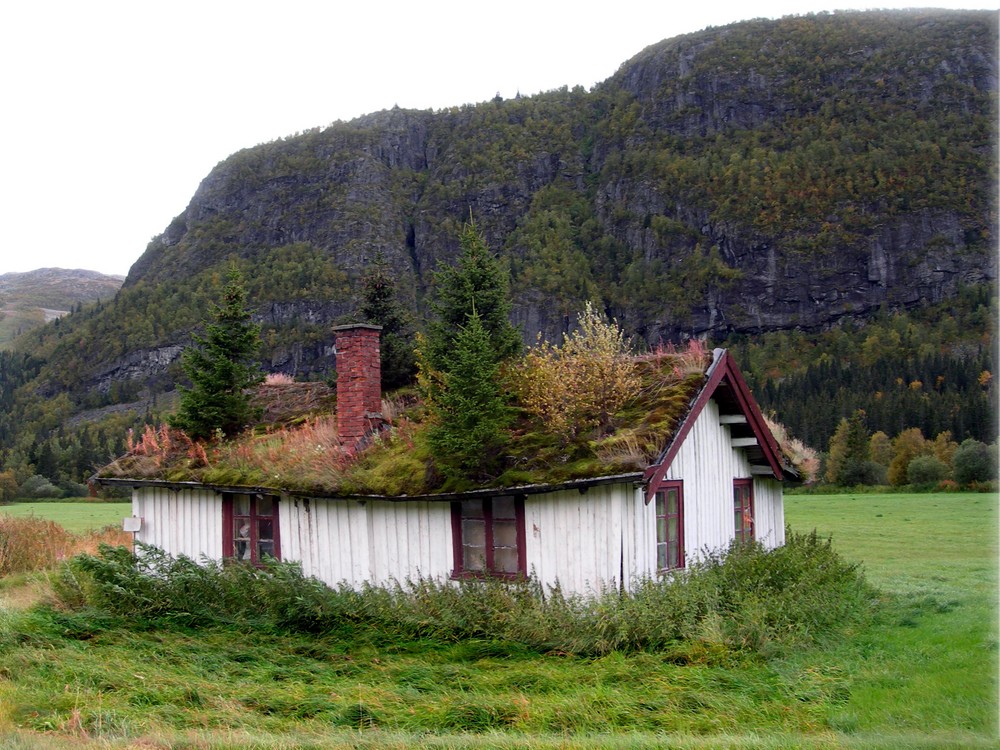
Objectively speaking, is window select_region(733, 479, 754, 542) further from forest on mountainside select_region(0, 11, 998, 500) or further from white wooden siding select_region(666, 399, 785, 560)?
forest on mountainside select_region(0, 11, 998, 500)

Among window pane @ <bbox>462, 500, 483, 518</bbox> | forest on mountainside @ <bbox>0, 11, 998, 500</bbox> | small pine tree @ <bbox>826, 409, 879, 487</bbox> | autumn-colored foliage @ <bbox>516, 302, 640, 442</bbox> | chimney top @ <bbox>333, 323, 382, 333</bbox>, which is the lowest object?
small pine tree @ <bbox>826, 409, 879, 487</bbox>

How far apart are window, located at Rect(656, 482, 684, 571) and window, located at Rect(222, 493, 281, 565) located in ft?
24.2

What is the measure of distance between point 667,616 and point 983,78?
209 meters

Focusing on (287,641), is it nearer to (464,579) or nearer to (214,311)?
(464,579)

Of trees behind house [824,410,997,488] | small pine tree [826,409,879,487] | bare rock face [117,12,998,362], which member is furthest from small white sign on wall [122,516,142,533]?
bare rock face [117,12,998,362]

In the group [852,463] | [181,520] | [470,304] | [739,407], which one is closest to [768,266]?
[852,463]

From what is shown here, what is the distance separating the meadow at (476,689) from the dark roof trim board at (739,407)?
9.33 feet

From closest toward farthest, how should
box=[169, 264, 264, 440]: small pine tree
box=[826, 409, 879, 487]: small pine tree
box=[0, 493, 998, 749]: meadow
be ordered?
box=[0, 493, 998, 749]: meadow < box=[169, 264, 264, 440]: small pine tree < box=[826, 409, 879, 487]: small pine tree

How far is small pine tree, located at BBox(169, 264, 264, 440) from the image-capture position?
19.6 meters

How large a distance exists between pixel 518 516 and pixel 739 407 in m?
5.17

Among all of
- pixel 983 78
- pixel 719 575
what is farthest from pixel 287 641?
pixel 983 78

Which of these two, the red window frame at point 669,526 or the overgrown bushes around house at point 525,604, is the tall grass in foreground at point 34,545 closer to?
the overgrown bushes around house at point 525,604

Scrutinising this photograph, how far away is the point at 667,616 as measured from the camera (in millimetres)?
11664

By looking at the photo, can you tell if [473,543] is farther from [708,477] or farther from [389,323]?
[389,323]
